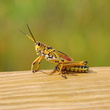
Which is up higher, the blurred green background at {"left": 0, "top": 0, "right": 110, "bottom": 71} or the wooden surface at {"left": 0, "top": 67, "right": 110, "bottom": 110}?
the blurred green background at {"left": 0, "top": 0, "right": 110, "bottom": 71}

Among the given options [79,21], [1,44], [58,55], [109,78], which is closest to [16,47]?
[1,44]

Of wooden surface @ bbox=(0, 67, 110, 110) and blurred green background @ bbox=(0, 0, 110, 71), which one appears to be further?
blurred green background @ bbox=(0, 0, 110, 71)

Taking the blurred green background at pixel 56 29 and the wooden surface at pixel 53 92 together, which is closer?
the wooden surface at pixel 53 92

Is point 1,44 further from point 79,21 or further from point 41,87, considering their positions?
point 41,87

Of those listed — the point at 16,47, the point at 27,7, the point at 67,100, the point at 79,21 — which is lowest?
the point at 67,100

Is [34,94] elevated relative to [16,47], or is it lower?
lower

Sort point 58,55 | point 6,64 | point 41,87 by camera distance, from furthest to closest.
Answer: point 6,64 → point 58,55 → point 41,87
